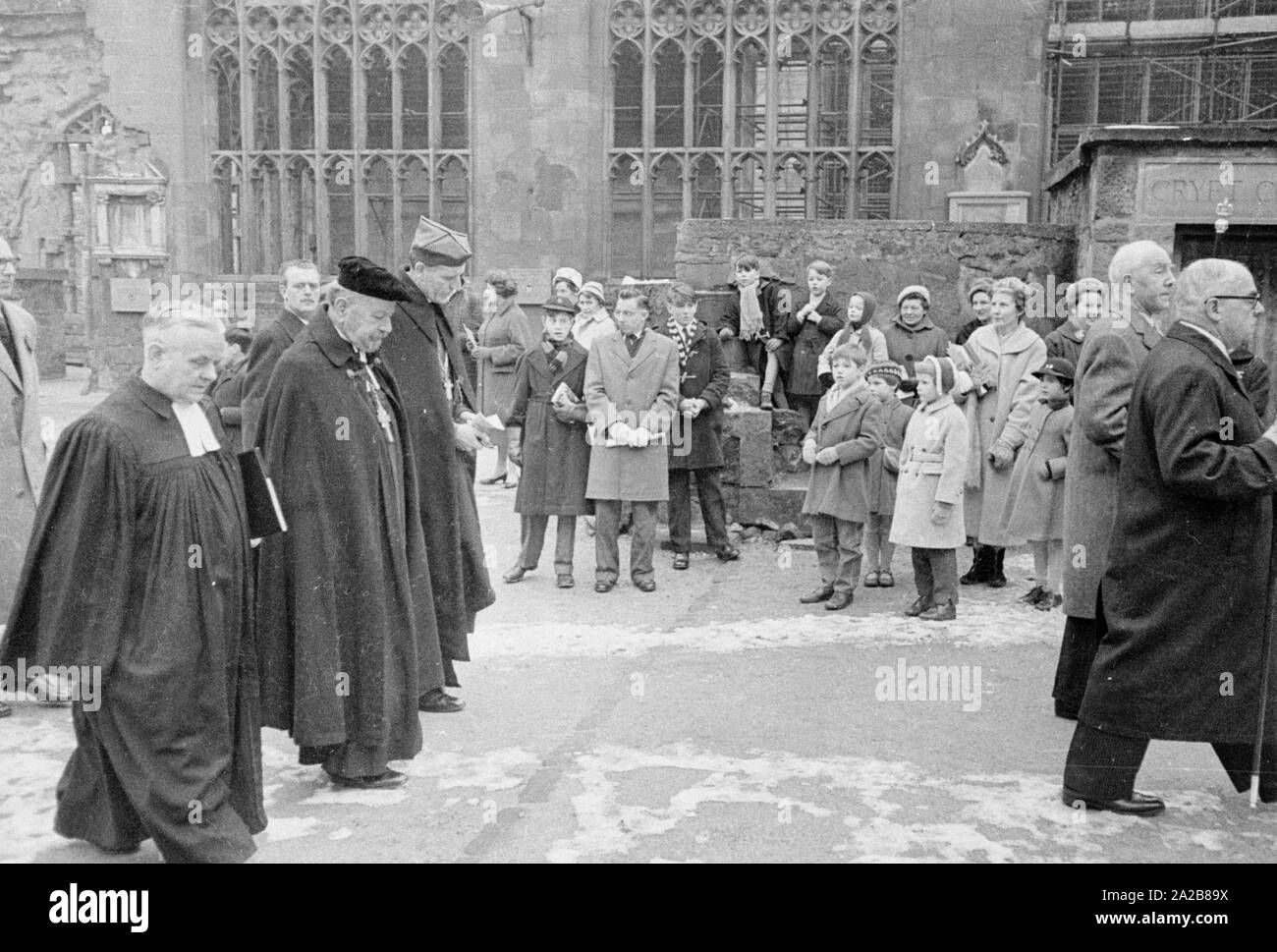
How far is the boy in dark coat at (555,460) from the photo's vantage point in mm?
8805

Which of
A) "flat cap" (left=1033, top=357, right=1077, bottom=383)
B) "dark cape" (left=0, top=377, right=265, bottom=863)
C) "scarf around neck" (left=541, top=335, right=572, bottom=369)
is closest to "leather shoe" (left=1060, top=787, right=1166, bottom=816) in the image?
"dark cape" (left=0, top=377, right=265, bottom=863)

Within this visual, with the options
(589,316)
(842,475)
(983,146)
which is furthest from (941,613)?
(983,146)

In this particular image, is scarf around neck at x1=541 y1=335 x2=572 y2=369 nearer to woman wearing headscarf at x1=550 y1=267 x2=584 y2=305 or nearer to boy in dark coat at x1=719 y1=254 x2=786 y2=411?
woman wearing headscarf at x1=550 y1=267 x2=584 y2=305

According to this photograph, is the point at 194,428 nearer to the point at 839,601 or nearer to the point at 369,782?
the point at 369,782

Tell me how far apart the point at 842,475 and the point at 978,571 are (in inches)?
55.3


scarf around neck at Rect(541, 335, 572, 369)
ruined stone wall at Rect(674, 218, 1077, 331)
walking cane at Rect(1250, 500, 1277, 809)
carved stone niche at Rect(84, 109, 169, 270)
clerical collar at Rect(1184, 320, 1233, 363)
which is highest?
carved stone niche at Rect(84, 109, 169, 270)

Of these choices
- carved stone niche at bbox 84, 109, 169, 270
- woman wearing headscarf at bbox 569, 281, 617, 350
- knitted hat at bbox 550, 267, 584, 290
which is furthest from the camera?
carved stone niche at bbox 84, 109, 169, 270

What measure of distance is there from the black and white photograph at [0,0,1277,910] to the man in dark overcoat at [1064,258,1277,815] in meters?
0.02

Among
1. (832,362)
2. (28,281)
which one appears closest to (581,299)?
(832,362)

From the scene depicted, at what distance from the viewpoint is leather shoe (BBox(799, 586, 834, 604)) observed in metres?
8.13

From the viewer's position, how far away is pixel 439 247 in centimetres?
582

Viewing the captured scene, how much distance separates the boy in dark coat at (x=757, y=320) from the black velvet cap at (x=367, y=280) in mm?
5798

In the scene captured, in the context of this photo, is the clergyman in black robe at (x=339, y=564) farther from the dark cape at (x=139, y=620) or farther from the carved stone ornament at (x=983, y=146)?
the carved stone ornament at (x=983, y=146)

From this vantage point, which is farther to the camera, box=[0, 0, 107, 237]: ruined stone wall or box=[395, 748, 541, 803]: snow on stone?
box=[0, 0, 107, 237]: ruined stone wall
